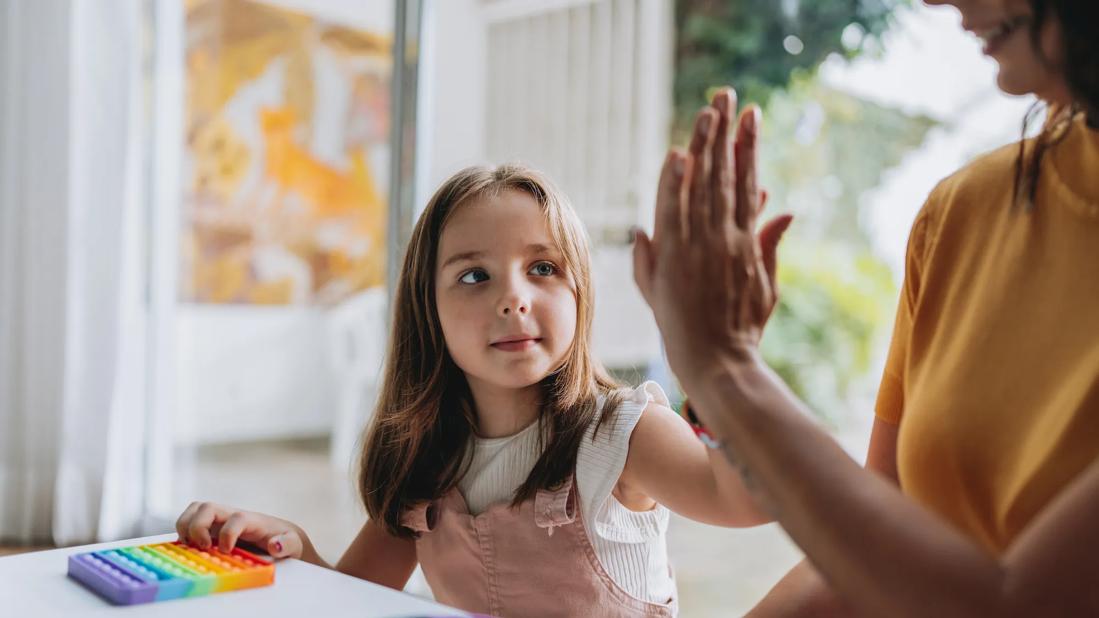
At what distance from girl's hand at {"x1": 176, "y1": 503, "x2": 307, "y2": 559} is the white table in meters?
0.12

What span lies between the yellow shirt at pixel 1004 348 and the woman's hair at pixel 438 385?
46 cm

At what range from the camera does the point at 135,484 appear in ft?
11.5

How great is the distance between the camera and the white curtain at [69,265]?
3.39 m

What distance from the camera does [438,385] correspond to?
1.28m

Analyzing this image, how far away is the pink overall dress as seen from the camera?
110 cm

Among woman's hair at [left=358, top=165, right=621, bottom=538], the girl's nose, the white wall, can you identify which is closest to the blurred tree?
the white wall

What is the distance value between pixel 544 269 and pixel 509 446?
21cm

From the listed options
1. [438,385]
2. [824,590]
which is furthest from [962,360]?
[438,385]

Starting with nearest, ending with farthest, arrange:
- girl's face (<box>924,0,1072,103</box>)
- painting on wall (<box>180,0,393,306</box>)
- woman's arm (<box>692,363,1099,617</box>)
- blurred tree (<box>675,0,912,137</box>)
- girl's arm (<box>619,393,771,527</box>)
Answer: woman's arm (<box>692,363,1099,617</box>)
girl's face (<box>924,0,1072,103</box>)
girl's arm (<box>619,393,771,527</box>)
painting on wall (<box>180,0,393,306</box>)
blurred tree (<box>675,0,912,137</box>)

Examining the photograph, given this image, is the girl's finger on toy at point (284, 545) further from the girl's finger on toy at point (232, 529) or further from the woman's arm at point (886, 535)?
the woman's arm at point (886, 535)

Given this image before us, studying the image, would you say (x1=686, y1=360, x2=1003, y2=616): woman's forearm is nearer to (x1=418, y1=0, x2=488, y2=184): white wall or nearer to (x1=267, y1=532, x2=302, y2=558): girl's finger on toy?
(x1=267, y1=532, x2=302, y2=558): girl's finger on toy

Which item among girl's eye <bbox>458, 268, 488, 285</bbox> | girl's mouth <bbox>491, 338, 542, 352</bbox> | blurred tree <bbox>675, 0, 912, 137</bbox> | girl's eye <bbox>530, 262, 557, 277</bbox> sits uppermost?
blurred tree <bbox>675, 0, 912, 137</bbox>

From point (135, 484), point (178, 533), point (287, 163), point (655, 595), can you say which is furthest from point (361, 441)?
point (287, 163)

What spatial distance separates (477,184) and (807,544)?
0.76 meters
